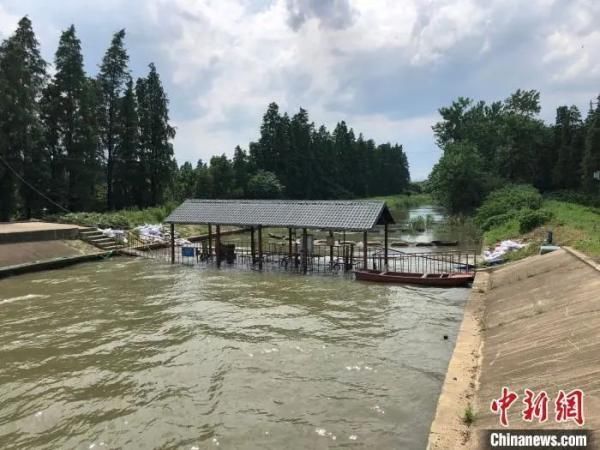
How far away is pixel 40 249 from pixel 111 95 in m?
22.3

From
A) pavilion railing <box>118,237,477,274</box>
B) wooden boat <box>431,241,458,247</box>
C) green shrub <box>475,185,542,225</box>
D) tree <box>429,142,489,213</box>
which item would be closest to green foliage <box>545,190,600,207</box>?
tree <box>429,142,489,213</box>

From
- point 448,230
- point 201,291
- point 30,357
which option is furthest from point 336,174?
point 30,357

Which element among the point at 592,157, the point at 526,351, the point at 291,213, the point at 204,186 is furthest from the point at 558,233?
the point at 204,186

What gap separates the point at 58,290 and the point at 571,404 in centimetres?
1906

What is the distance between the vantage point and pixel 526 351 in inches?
352

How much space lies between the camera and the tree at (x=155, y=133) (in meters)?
46.1

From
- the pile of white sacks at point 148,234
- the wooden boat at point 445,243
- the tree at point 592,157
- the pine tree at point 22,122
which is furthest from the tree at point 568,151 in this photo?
the pine tree at point 22,122

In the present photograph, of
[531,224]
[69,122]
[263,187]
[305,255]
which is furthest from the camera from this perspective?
[263,187]

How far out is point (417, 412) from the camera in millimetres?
8438

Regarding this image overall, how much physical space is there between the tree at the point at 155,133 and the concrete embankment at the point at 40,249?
18.2 m

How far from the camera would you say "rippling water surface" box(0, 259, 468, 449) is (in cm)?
804

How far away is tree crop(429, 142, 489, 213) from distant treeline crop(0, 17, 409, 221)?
2445cm

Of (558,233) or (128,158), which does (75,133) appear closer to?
(128,158)

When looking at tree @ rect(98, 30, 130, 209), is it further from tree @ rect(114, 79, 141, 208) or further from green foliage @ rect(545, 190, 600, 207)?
green foliage @ rect(545, 190, 600, 207)
